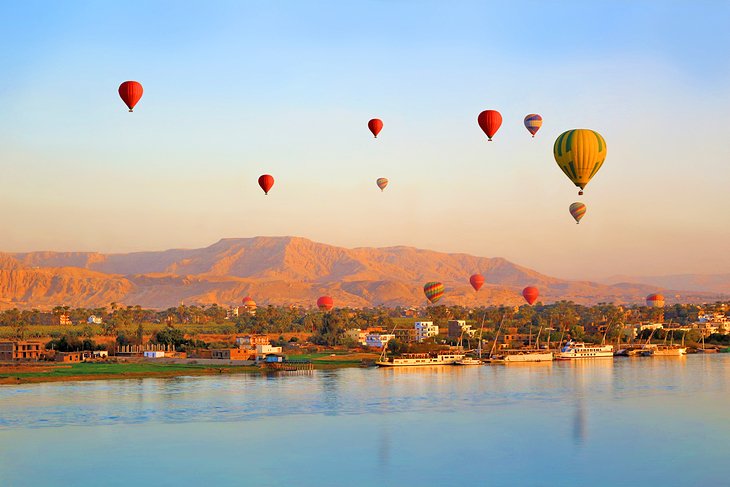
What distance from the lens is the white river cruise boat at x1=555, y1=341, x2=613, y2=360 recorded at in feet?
339

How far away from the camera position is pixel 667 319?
177875mm

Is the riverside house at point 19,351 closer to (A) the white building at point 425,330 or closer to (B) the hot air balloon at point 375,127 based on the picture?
(B) the hot air balloon at point 375,127

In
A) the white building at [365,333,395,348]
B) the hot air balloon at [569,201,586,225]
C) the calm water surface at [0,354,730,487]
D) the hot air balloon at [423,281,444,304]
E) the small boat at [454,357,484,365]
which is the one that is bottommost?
the calm water surface at [0,354,730,487]

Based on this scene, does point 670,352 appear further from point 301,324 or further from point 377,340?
point 301,324

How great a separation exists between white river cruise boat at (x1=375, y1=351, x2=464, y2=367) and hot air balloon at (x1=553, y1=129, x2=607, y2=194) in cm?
3669

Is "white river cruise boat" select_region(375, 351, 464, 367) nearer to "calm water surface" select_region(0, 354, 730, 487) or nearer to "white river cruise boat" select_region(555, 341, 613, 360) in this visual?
"white river cruise boat" select_region(555, 341, 613, 360)

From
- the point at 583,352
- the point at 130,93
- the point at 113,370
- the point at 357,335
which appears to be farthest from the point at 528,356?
the point at 130,93

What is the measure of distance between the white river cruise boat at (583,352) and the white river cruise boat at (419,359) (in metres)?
12.1

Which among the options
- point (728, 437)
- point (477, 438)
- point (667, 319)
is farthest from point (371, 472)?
point (667, 319)

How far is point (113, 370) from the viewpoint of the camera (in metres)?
82.0

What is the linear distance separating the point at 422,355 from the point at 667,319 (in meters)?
95.4

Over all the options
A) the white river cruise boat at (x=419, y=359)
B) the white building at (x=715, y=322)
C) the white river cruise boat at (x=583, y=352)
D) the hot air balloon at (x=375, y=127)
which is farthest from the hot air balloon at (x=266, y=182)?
the white building at (x=715, y=322)

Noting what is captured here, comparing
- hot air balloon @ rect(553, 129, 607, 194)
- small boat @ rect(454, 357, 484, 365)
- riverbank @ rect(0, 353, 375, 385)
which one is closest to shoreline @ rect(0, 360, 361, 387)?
riverbank @ rect(0, 353, 375, 385)

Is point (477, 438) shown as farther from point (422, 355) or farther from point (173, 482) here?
point (422, 355)
